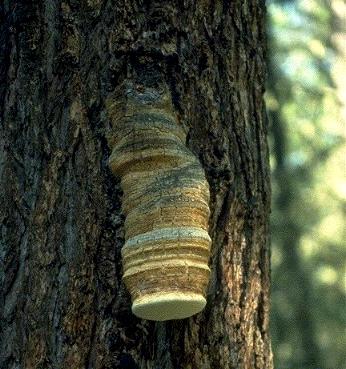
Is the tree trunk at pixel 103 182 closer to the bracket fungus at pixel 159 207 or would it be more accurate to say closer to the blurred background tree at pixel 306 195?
the bracket fungus at pixel 159 207

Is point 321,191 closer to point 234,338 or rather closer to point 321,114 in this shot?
point 321,114

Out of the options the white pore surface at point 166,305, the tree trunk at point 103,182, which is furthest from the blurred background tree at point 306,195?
the white pore surface at point 166,305

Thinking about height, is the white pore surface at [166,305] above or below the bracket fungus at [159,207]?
below

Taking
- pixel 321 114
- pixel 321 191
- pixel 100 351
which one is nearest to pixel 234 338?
pixel 100 351

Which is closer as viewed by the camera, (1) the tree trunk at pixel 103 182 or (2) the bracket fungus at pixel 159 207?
(2) the bracket fungus at pixel 159 207

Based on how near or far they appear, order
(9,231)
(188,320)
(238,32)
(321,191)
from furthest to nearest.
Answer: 1. (321,191)
2. (238,32)
3. (9,231)
4. (188,320)

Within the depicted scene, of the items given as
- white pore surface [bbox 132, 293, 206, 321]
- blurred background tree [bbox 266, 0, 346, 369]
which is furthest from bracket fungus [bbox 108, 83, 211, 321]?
blurred background tree [bbox 266, 0, 346, 369]
